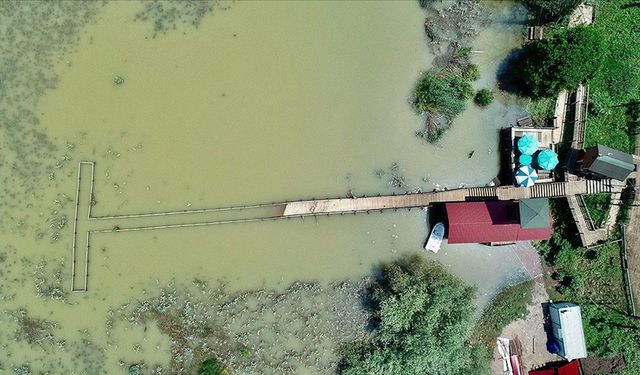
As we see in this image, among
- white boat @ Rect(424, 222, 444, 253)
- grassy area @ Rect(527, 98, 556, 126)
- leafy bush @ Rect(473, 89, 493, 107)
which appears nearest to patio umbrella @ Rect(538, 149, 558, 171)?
grassy area @ Rect(527, 98, 556, 126)

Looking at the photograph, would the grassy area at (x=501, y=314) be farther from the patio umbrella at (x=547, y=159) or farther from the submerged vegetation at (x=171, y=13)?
the submerged vegetation at (x=171, y=13)

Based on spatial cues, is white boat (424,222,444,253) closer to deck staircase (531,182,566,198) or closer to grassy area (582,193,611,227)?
deck staircase (531,182,566,198)

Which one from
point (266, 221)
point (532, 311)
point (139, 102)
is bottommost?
point (532, 311)

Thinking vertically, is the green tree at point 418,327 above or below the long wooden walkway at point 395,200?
below

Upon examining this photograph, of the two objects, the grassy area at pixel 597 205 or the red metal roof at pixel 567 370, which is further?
the grassy area at pixel 597 205

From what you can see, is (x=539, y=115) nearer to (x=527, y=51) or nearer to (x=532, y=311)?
(x=527, y=51)

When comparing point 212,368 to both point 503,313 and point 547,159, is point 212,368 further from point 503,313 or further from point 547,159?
point 547,159

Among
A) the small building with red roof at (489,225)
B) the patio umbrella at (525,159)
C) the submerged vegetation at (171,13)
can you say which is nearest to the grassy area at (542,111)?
the patio umbrella at (525,159)

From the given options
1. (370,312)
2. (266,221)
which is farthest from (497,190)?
(266,221)
